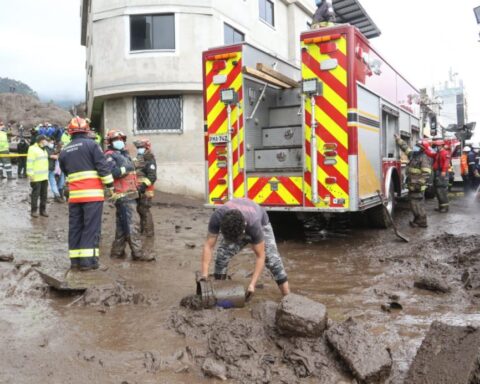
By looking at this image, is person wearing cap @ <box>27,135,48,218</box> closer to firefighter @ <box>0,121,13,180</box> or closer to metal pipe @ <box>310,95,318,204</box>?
metal pipe @ <box>310,95,318,204</box>

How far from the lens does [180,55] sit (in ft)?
46.0

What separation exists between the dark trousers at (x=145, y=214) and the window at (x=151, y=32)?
8.12 m

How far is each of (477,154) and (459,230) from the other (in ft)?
23.4

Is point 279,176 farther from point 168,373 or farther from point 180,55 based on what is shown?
point 180,55

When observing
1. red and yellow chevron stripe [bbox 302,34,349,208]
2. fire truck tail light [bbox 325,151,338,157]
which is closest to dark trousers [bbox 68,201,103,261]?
red and yellow chevron stripe [bbox 302,34,349,208]

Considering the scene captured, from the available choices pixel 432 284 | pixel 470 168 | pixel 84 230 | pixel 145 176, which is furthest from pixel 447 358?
pixel 470 168

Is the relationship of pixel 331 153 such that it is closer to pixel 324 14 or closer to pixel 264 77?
pixel 264 77

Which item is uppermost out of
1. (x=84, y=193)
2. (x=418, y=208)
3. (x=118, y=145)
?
(x=118, y=145)

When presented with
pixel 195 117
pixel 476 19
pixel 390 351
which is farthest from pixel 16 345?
pixel 195 117

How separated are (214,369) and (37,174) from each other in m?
6.88

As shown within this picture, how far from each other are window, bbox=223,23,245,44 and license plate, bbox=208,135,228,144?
29.8ft

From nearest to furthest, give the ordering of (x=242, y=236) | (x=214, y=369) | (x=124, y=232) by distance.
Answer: (x=214, y=369) < (x=242, y=236) < (x=124, y=232)

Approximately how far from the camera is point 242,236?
3.83m

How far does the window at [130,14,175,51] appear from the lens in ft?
46.0
